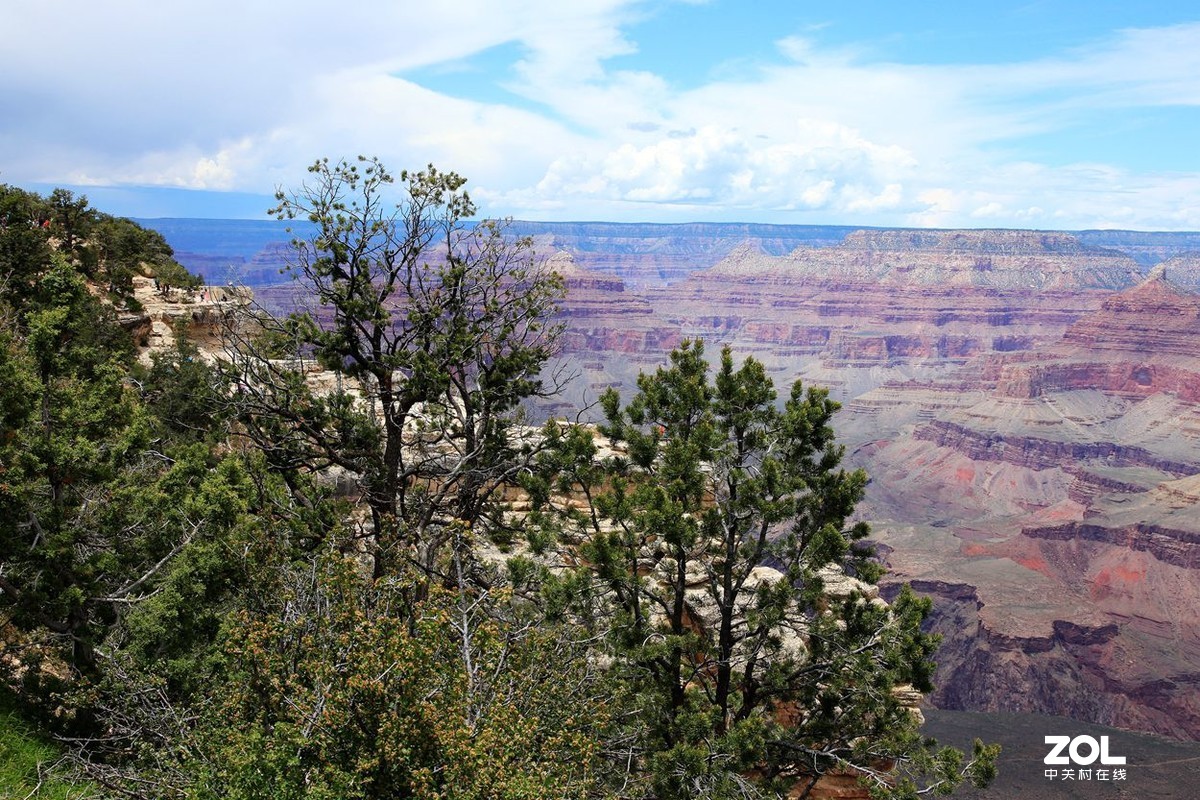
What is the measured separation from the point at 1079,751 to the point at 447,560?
232 ft

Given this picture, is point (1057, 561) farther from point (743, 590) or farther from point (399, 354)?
point (399, 354)

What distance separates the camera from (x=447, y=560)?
1403 centimetres

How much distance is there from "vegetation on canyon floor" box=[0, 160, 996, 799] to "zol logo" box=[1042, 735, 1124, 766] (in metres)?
53.5

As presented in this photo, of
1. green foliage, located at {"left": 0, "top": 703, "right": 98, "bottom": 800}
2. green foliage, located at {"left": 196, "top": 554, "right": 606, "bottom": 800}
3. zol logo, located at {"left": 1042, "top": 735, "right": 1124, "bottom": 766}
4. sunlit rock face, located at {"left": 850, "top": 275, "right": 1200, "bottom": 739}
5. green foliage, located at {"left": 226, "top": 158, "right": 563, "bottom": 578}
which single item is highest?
green foliage, located at {"left": 226, "top": 158, "right": 563, "bottom": 578}

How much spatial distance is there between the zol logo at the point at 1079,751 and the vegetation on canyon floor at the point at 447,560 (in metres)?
53.5

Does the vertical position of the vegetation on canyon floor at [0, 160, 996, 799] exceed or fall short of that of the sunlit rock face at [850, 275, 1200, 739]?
it exceeds it

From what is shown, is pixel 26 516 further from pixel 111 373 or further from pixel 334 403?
pixel 334 403

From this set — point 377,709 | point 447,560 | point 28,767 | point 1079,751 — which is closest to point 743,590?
point 447,560

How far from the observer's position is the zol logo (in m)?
56.4

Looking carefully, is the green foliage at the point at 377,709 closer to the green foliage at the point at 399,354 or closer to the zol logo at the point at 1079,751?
the green foliage at the point at 399,354

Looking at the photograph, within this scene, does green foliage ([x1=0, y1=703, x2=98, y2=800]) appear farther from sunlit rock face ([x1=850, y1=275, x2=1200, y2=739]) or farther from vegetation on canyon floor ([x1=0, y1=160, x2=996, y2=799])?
sunlit rock face ([x1=850, y1=275, x2=1200, y2=739])

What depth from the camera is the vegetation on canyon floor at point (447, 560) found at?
10.7 metres

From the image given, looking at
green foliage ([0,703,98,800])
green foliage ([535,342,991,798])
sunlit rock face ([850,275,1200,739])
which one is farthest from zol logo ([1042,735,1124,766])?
green foliage ([0,703,98,800])

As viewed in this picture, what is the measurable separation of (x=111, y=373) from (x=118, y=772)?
7976mm
